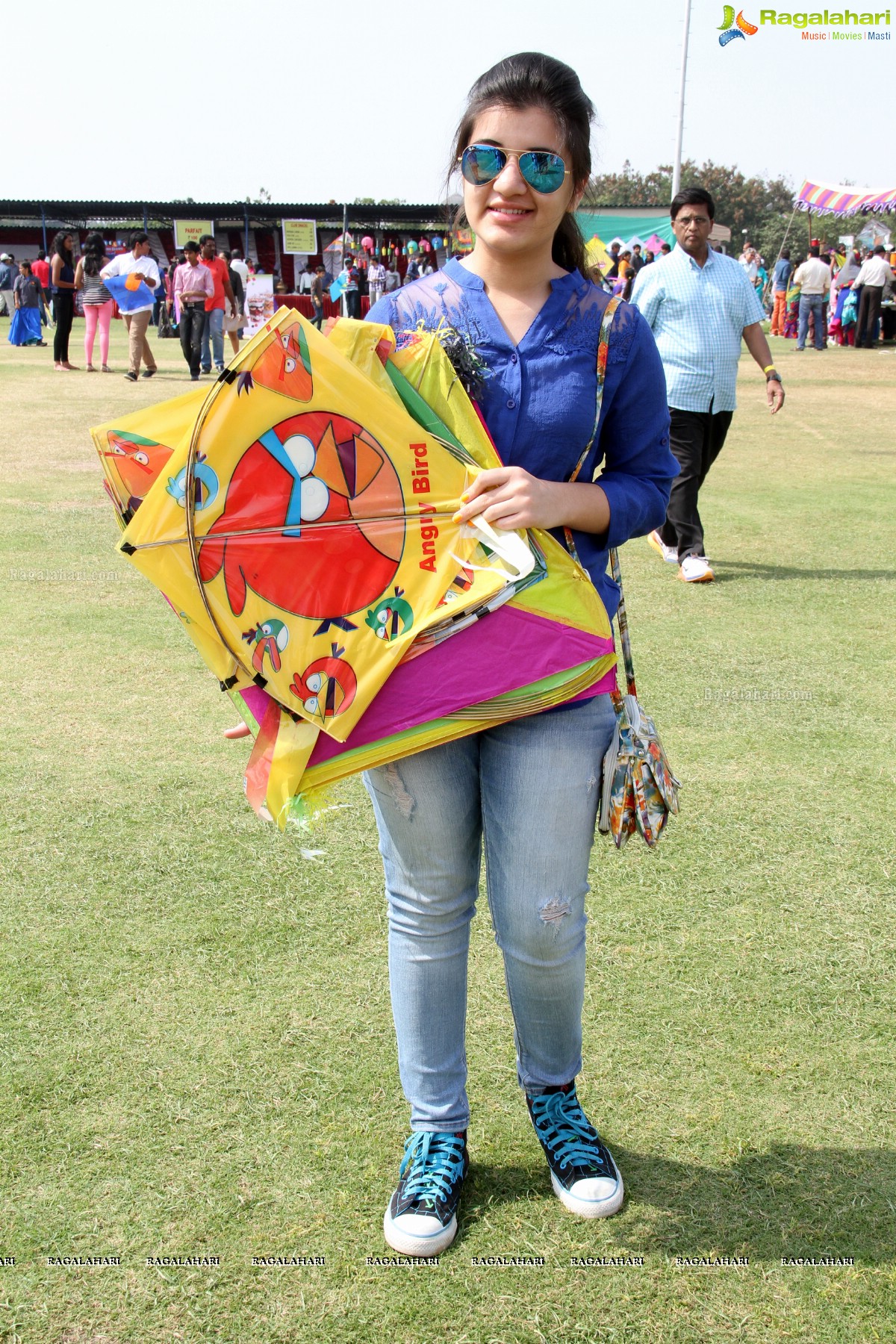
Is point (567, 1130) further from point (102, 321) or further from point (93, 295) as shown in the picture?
point (102, 321)

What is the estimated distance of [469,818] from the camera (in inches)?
84.6

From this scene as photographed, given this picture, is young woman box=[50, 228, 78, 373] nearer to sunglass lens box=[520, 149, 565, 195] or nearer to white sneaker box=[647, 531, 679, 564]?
white sneaker box=[647, 531, 679, 564]

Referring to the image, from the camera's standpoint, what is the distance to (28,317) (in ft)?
82.0

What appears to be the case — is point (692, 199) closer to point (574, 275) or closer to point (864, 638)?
point (864, 638)

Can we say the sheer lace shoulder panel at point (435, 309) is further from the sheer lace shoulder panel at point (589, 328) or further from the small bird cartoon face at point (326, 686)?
the small bird cartoon face at point (326, 686)

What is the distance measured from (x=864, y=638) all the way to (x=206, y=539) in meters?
4.82

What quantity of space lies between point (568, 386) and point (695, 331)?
5155mm

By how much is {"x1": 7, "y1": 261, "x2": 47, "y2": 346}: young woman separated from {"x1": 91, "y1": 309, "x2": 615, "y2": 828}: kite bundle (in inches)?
992

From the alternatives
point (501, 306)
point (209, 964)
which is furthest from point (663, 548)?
point (501, 306)

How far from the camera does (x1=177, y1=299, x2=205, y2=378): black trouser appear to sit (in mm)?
16984

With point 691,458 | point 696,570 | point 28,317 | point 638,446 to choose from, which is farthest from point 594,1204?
point 28,317

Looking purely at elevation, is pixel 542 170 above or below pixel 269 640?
above

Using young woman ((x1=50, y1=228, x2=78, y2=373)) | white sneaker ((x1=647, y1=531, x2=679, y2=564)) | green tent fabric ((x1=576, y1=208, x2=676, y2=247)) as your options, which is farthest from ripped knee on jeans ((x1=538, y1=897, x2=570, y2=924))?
green tent fabric ((x1=576, y1=208, x2=676, y2=247))

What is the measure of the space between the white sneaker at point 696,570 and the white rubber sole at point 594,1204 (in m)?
5.10
